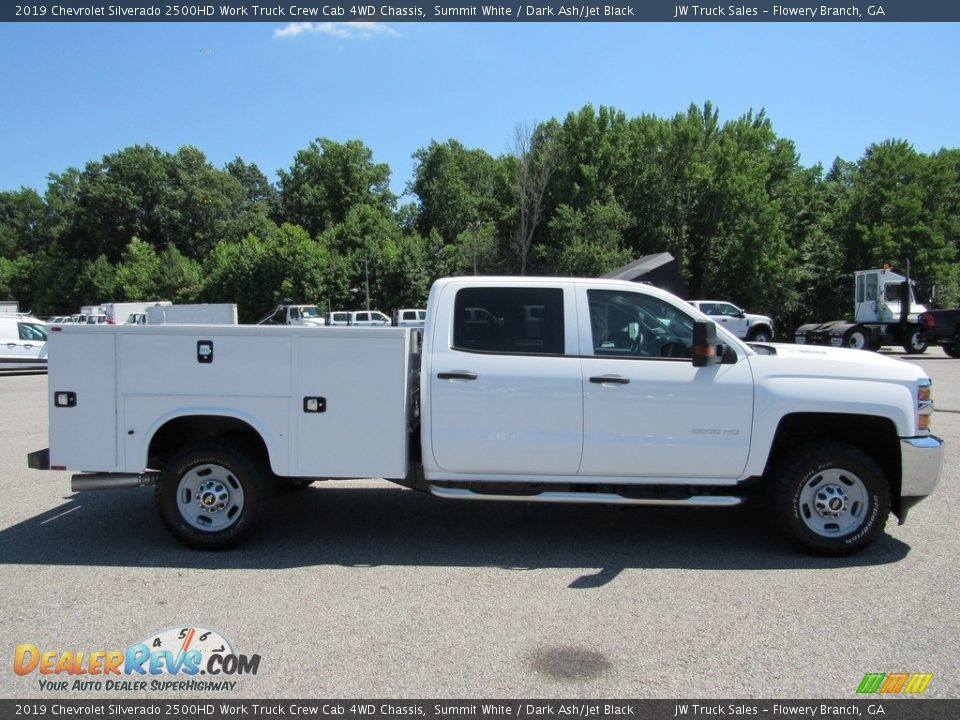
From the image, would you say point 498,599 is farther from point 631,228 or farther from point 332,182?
point 332,182

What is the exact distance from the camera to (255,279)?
192ft

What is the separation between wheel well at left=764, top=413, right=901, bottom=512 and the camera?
212 inches

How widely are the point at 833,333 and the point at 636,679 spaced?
88.0 ft

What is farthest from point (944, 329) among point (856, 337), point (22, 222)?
point (22, 222)

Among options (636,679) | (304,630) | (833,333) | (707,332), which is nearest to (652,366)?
(707,332)

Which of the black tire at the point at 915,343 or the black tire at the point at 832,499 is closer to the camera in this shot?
the black tire at the point at 832,499

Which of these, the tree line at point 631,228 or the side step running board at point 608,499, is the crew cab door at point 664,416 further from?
the tree line at point 631,228

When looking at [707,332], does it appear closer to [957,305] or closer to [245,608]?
[245,608]

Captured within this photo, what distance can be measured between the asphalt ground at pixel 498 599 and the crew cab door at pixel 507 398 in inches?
30.4

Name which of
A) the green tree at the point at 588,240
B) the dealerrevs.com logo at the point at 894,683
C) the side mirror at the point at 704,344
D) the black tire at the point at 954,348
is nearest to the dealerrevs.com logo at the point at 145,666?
the dealerrevs.com logo at the point at 894,683

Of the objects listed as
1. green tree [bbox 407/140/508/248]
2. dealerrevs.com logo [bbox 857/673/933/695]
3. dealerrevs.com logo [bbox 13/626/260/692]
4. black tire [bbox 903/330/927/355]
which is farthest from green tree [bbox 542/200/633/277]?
dealerrevs.com logo [bbox 13/626/260/692]

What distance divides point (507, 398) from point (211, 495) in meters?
2.33

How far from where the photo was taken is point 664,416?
520 centimetres

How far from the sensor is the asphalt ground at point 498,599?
3.66m
